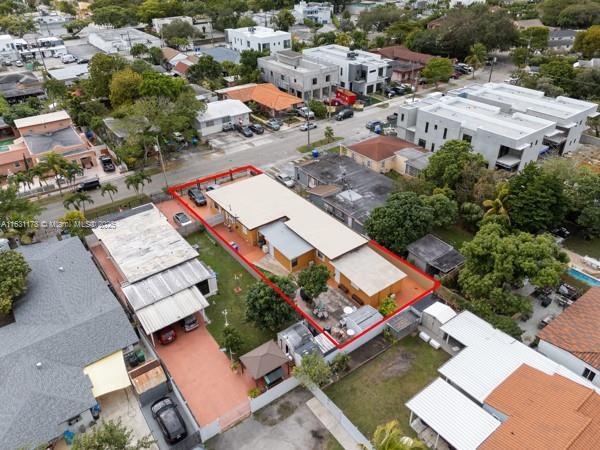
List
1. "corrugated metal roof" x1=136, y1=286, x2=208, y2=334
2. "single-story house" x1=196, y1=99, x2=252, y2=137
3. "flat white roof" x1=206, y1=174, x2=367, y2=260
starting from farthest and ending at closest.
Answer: "single-story house" x1=196, y1=99, x2=252, y2=137 < "flat white roof" x1=206, y1=174, x2=367, y2=260 < "corrugated metal roof" x1=136, y1=286, x2=208, y2=334

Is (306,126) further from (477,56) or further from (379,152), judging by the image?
(477,56)

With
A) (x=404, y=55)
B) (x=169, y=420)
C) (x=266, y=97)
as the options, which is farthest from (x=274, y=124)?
(x=169, y=420)

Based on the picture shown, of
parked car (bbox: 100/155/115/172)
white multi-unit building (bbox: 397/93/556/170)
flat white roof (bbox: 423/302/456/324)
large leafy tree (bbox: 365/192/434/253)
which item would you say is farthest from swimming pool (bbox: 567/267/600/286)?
parked car (bbox: 100/155/115/172)

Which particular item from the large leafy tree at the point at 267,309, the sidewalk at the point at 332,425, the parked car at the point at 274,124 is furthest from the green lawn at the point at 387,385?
the parked car at the point at 274,124

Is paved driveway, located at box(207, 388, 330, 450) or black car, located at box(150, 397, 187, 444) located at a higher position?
black car, located at box(150, 397, 187, 444)

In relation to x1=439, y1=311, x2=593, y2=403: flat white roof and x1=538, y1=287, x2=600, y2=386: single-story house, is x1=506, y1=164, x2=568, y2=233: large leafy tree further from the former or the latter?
x1=439, y1=311, x2=593, y2=403: flat white roof

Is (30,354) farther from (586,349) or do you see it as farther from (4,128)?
(4,128)
